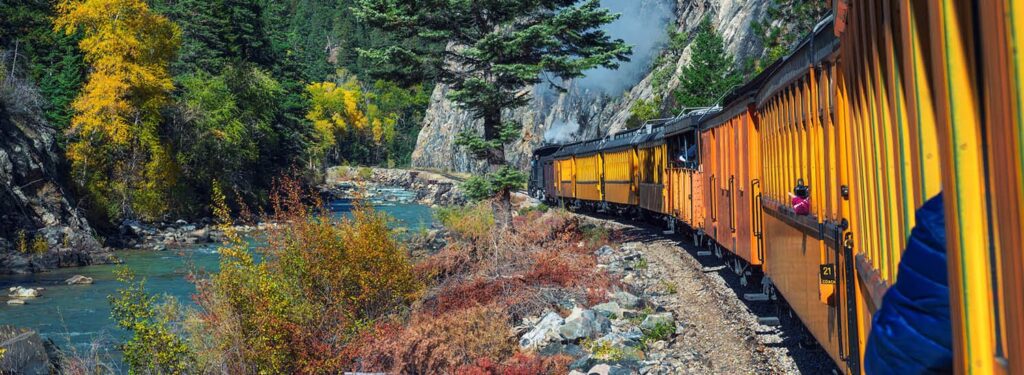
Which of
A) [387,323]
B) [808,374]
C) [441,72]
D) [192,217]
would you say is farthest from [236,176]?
[808,374]

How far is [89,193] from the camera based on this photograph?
35.9 metres

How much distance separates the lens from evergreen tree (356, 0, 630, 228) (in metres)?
19.9

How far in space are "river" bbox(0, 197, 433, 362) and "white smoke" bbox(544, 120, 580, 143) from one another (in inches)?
1985

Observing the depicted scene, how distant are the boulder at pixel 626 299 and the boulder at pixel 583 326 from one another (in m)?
1.62

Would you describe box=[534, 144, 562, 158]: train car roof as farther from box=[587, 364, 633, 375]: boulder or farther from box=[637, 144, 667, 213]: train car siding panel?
box=[587, 364, 633, 375]: boulder

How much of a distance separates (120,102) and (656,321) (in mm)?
31265

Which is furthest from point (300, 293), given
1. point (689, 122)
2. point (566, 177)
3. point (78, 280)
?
point (566, 177)

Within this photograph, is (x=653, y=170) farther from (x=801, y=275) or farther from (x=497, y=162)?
(x=801, y=275)

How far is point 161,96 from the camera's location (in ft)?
A: 126

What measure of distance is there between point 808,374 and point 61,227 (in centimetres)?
2856

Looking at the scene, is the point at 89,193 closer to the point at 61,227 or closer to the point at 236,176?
the point at 61,227

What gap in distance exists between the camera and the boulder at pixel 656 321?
11815mm

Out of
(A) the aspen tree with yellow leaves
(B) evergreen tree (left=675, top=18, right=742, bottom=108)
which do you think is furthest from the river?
(B) evergreen tree (left=675, top=18, right=742, bottom=108)

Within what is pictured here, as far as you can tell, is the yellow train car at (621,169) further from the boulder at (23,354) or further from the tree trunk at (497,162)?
the boulder at (23,354)
